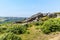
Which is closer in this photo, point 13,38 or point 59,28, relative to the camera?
point 13,38

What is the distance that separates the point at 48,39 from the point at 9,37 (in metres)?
4.15

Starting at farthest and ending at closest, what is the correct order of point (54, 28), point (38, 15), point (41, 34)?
1. point (38, 15)
2. point (54, 28)
3. point (41, 34)

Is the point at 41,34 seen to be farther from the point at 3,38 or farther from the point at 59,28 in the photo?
the point at 3,38

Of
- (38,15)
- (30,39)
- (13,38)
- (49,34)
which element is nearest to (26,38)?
(30,39)

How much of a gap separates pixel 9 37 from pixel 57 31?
710cm

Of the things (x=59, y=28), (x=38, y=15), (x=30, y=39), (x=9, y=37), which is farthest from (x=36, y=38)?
(x=38, y=15)

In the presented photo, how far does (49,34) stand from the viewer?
17922mm

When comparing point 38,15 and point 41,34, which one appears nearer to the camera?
point 41,34

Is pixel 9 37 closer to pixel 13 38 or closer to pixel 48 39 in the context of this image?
pixel 13 38

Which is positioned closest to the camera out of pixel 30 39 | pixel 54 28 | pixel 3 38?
pixel 3 38

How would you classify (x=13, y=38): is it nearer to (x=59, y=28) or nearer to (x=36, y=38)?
(x=36, y=38)

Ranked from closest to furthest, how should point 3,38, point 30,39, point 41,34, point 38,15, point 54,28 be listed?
point 3,38 → point 30,39 → point 41,34 → point 54,28 → point 38,15

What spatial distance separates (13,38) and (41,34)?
4654mm

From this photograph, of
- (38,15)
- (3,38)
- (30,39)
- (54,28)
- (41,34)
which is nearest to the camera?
(3,38)
